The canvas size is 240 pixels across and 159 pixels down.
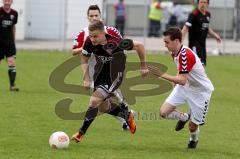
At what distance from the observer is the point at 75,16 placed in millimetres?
35438

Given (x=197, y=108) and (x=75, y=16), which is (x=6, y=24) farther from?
(x=75, y=16)

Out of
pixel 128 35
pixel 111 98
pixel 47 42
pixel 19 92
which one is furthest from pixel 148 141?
pixel 128 35

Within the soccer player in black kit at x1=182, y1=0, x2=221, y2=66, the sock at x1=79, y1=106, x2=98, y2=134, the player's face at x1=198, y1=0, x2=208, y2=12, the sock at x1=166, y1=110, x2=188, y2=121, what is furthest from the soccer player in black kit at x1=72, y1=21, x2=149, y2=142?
the soccer player in black kit at x1=182, y1=0, x2=221, y2=66

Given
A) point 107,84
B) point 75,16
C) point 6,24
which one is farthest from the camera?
point 75,16

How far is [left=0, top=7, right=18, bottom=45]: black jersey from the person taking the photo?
18703 mm

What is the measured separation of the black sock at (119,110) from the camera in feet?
40.8

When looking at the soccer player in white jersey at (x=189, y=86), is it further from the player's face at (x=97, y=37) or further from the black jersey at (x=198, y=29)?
the black jersey at (x=198, y=29)

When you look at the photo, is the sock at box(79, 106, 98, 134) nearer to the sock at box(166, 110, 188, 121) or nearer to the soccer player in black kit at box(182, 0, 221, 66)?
the sock at box(166, 110, 188, 121)

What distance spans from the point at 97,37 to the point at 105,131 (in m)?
2.20

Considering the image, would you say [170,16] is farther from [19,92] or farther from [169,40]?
[169,40]

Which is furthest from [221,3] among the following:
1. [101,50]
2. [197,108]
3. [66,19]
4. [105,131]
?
[197,108]

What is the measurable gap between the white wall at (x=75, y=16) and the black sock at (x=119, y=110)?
22820 mm

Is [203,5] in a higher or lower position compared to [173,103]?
higher

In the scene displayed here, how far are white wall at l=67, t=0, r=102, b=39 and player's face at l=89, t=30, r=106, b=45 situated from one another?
2391cm
